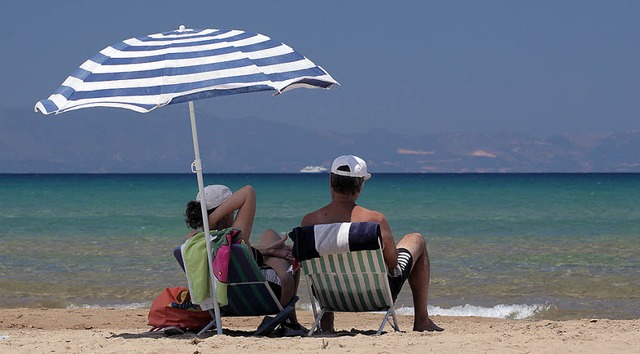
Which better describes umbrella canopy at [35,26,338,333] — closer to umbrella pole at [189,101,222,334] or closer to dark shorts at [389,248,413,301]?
umbrella pole at [189,101,222,334]

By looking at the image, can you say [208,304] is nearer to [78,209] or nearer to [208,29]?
[208,29]

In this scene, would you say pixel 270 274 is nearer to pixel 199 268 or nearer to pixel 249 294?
pixel 249 294

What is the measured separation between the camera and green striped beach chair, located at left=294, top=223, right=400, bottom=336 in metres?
5.68

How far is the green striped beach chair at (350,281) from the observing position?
223 inches

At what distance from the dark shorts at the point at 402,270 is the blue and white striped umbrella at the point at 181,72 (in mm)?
1236

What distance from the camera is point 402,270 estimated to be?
5.91 meters

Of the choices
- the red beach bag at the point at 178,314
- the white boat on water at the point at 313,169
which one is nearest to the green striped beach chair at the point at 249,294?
the red beach bag at the point at 178,314

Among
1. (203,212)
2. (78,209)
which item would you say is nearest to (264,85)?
(203,212)

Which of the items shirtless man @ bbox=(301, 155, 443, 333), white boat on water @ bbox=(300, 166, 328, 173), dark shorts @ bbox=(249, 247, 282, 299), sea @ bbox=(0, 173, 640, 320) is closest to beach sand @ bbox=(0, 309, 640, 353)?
dark shorts @ bbox=(249, 247, 282, 299)

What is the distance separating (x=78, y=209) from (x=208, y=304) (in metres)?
24.9

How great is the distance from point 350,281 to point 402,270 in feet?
1.11

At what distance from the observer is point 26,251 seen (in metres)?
14.9

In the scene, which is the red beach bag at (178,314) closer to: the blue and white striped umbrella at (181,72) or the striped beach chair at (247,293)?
the striped beach chair at (247,293)

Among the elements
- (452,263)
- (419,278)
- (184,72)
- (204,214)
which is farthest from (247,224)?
(452,263)
